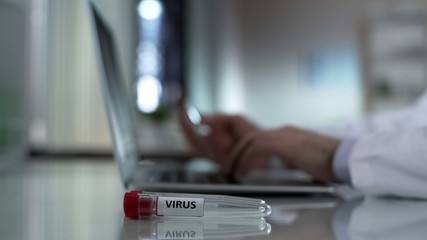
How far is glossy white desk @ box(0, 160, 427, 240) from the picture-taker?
1.03 ft

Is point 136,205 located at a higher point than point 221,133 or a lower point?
lower

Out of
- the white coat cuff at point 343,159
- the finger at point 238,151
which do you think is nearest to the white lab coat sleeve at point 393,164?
the white coat cuff at point 343,159

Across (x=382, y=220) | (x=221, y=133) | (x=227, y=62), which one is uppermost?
(x=227, y=62)

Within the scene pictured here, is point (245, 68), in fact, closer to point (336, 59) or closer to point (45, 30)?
point (336, 59)

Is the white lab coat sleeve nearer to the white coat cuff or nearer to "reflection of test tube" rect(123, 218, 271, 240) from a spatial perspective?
the white coat cuff

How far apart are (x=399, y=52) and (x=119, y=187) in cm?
461

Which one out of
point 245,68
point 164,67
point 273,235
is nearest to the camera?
point 273,235

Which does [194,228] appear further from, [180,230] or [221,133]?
[221,133]

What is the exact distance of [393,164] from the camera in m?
0.50

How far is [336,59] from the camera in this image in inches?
200

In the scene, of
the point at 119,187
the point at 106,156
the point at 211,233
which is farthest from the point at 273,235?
the point at 106,156

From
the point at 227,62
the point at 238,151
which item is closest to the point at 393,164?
the point at 238,151

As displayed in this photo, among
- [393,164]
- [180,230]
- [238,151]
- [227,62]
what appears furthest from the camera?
[227,62]

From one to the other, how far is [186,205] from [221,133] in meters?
0.73
